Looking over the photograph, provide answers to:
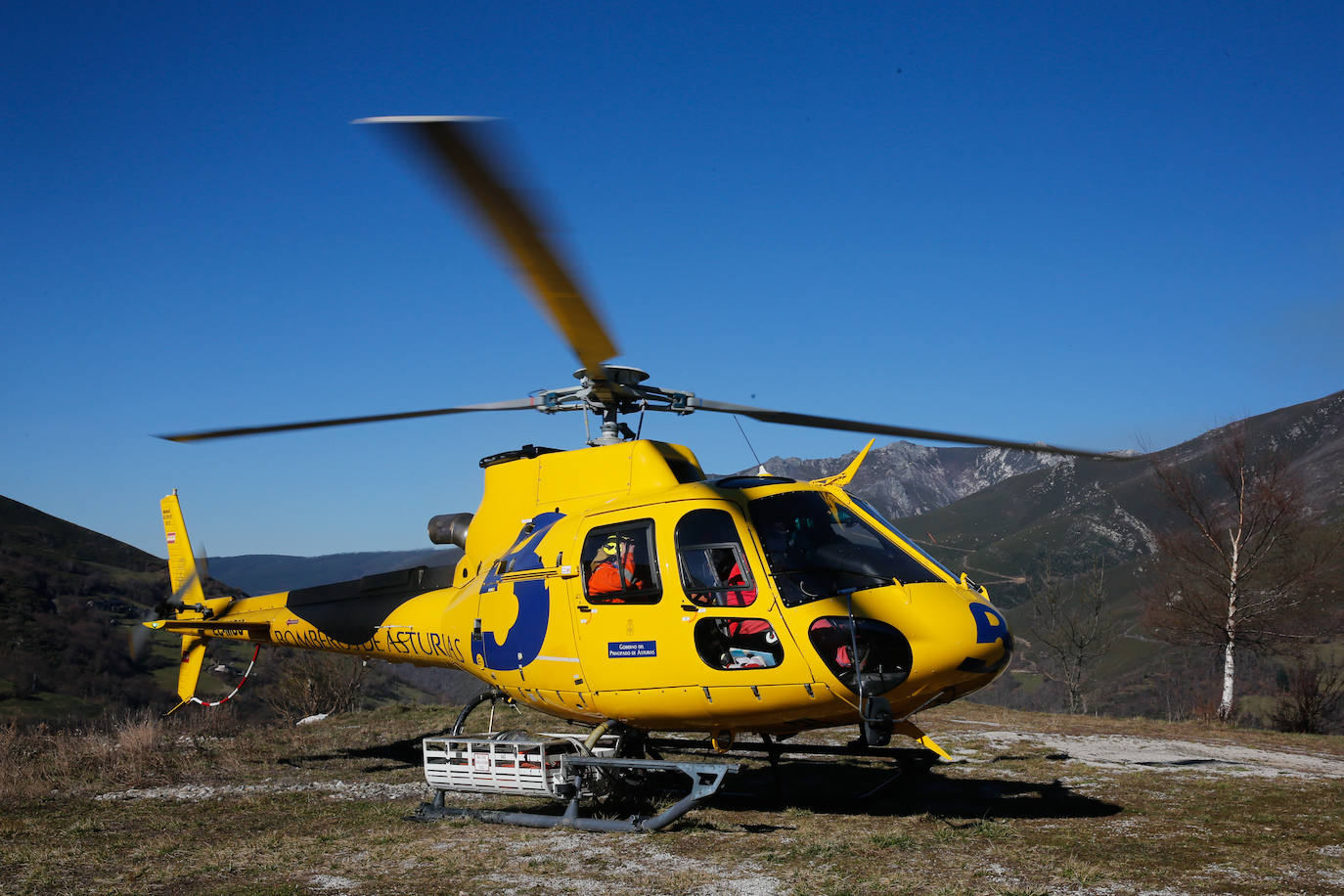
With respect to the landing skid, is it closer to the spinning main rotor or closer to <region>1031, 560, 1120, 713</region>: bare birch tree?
the spinning main rotor

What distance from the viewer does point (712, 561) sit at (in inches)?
315

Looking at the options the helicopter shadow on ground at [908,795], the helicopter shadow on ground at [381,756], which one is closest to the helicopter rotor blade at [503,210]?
the helicopter shadow on ground at [908,795]

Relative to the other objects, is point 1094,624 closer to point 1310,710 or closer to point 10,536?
point 1310,710

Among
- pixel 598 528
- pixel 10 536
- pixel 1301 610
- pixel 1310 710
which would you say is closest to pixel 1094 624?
pixel 1301 610

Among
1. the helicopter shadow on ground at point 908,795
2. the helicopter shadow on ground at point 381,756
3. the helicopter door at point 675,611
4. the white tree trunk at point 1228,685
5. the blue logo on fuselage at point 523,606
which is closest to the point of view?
the helicopter door at point 675,611

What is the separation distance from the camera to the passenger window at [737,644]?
25.0ft

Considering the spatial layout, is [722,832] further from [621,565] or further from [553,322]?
[553,322]

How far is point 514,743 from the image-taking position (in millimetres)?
8781

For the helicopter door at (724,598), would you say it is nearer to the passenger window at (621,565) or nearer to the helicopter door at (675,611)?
the helicopter door at (675,611)

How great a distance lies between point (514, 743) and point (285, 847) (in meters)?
2.11

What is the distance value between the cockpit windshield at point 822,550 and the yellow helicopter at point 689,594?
0.02 meters

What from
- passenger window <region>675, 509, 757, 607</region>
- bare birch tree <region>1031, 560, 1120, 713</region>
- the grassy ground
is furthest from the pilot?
bare birch tree <region>1031, 560, 1120, 713</region>

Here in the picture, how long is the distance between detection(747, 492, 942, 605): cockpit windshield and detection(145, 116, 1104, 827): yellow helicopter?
0.02m

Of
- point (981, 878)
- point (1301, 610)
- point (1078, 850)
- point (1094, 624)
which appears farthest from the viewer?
point (1094, 624)
